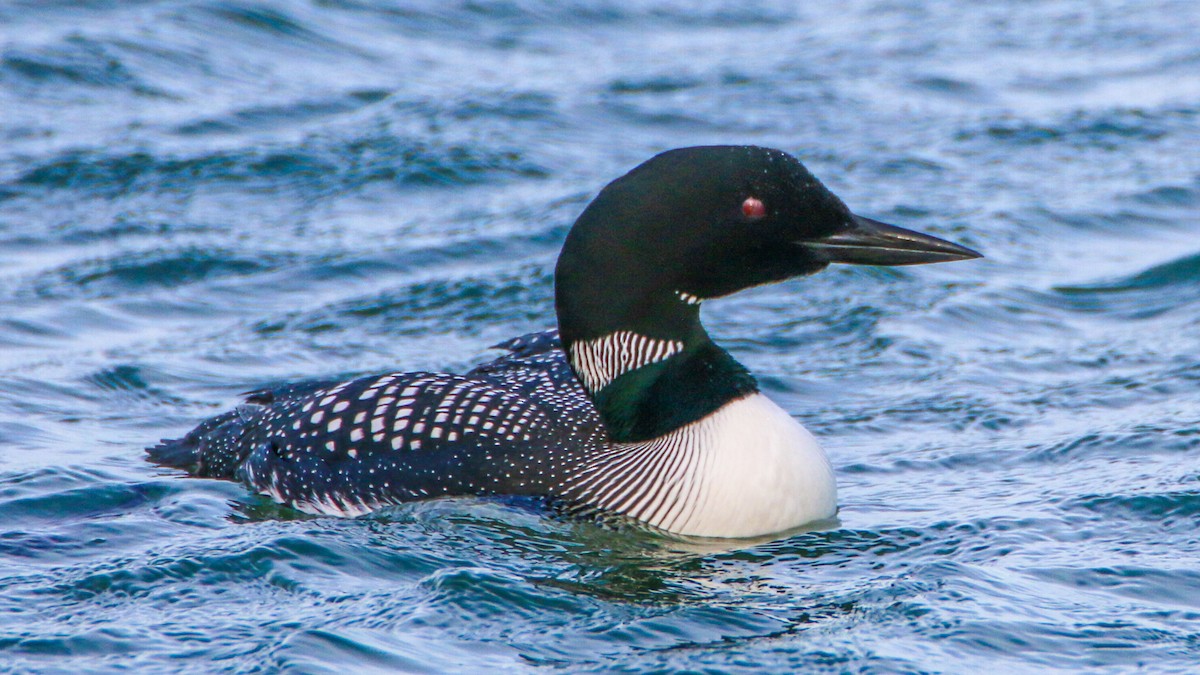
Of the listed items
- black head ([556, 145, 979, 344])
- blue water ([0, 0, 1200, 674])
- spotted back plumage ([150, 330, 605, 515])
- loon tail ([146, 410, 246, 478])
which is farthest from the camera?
loon tail ([146, 410, 246, 478])

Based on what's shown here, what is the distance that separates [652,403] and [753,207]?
0.58m

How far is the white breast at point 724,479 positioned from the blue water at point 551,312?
0.08m

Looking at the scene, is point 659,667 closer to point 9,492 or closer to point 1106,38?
point 9,492

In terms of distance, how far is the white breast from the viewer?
4.52 metres

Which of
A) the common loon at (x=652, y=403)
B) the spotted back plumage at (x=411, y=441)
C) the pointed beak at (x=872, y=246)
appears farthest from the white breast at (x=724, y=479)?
the pointed beak at (x=872, y=246)

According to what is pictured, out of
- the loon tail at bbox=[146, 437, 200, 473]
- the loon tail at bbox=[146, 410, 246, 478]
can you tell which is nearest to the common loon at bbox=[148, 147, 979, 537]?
the loon tail at bbox=[146, 410, 246, 478]

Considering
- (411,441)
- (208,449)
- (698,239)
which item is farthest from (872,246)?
(208,449)

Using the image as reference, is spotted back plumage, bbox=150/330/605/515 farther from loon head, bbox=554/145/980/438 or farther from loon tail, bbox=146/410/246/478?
loon head, bbox=554/145/980/438

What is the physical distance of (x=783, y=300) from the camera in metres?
7.23

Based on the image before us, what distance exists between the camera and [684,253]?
448cm

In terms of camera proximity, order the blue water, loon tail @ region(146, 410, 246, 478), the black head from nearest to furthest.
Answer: the blue water
the black head
loon tail @ region(146, 410, 246, 478)

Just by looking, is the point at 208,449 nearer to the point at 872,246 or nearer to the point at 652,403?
the point at 652,403

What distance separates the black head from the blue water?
613 mm

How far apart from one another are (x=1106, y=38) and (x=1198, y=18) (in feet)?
2.76
